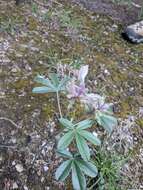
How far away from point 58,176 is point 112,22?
6.26 feet

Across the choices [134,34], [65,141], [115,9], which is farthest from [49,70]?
[115,9]

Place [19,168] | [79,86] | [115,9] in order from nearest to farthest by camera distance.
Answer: [79,86] < [19,168] < [115,9]

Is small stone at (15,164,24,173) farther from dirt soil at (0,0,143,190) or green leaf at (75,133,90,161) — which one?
green leaf at (75,133,90,161)

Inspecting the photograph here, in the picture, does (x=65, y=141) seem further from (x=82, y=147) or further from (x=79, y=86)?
(x=79, y=86)

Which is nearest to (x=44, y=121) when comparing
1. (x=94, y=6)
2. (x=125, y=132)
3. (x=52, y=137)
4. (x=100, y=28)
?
(x=52, y=137)

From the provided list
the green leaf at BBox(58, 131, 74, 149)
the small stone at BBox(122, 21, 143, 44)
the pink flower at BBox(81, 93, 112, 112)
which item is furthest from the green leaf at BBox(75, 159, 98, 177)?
the small stone at BBox(122, 21, 143, 44)

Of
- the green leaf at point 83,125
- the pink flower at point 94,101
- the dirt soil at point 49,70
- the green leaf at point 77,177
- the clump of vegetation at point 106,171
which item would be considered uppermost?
the pink flower at point 94,101

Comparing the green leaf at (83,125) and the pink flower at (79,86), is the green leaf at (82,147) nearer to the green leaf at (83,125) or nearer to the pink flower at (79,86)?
the green leaf at (83,125)

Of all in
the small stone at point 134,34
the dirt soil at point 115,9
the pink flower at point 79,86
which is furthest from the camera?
the dirt soil at point 115,9

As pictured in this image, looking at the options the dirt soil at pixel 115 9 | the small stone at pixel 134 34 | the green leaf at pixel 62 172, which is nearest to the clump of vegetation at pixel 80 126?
the green leaf at pixel 62 172

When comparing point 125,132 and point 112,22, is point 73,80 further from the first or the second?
point 112,22

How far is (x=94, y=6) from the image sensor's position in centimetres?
322

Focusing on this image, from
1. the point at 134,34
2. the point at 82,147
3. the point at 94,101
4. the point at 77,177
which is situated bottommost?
the point at 134,34

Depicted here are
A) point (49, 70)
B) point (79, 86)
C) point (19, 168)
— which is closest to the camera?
point (79, 86)
